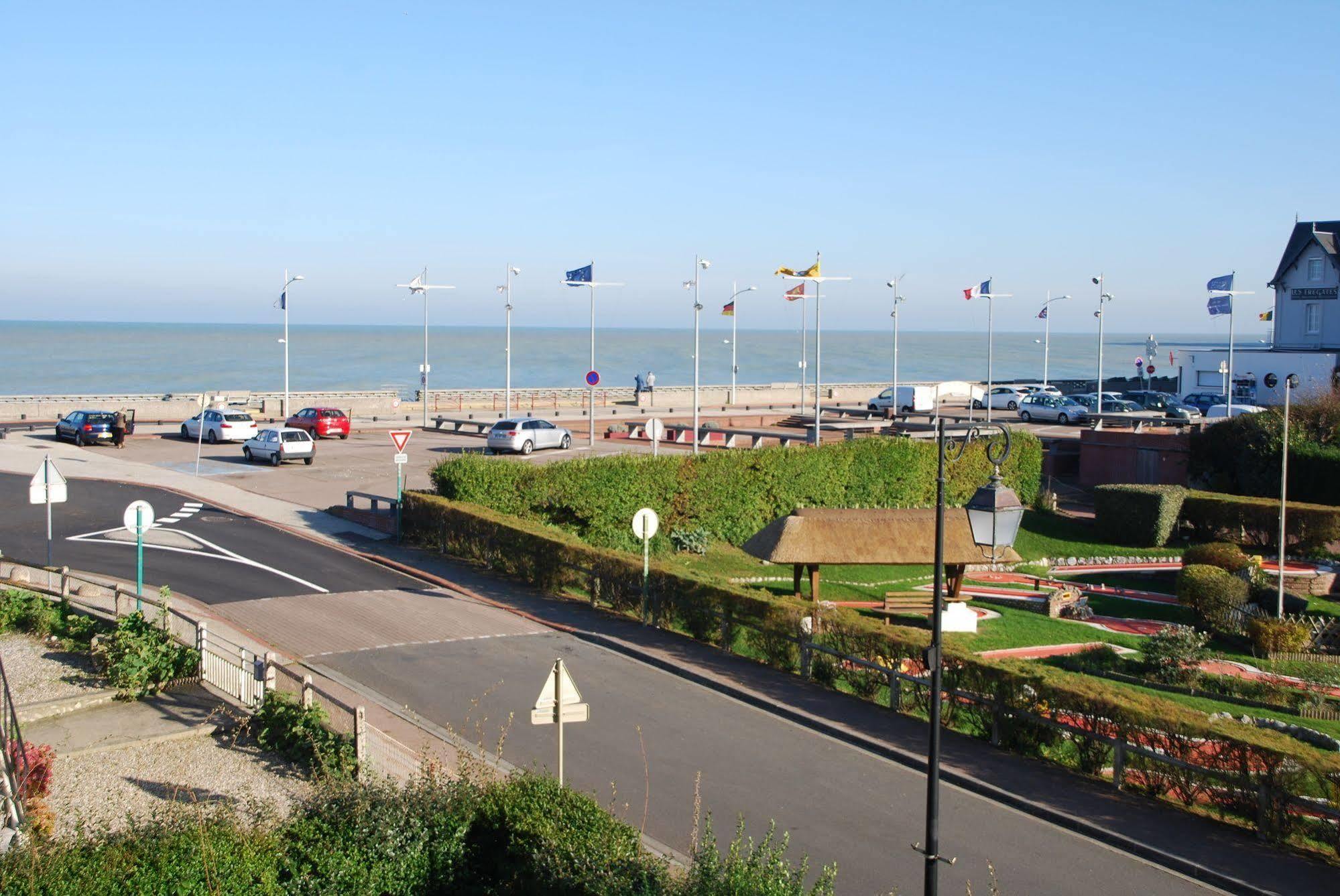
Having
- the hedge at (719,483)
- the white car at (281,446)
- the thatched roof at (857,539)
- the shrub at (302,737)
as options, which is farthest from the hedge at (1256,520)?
the shrub at (302,737)

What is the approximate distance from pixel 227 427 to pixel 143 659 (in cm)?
3176

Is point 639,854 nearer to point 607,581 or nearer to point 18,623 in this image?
point 607,581

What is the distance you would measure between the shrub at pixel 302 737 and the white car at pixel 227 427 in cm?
3351

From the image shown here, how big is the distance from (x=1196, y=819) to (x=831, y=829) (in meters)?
4.20

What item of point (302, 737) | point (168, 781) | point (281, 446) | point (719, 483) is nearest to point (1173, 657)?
point (719, 483)

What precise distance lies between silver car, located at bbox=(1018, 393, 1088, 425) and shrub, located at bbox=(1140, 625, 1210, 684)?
1566 inches

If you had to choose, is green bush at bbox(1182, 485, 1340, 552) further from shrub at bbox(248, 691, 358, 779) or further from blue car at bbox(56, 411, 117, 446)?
blue car at bbox(56, 411, 117, 446)

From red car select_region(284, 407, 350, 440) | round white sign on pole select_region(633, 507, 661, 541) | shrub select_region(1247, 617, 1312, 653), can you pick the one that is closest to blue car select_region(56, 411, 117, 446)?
red car select_region(284, 407, 350, 440)

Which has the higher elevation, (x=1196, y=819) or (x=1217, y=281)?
(x=1217, y=281)

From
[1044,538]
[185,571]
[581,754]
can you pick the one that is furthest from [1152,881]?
[1044,538]

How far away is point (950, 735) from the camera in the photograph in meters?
16.3

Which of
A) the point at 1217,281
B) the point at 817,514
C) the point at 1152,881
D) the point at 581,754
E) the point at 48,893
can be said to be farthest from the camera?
the point at 1217,281

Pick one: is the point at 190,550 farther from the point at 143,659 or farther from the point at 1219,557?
the point at 1219,557

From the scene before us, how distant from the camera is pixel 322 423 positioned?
168 feet
